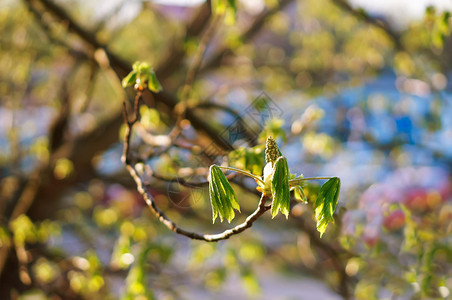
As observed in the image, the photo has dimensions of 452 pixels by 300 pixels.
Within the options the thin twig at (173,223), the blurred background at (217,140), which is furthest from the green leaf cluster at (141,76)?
the blurred background at (217,140)

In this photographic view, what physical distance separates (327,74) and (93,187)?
2901mm

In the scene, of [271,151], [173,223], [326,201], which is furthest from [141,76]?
[326,201]

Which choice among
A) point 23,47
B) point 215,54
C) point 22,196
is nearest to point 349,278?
point 215,54

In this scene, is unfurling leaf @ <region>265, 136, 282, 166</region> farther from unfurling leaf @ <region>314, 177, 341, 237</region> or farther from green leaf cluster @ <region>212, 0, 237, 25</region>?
green leaf cluster @ <region>212, 0, 237, 25</region>

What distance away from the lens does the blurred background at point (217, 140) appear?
2.30 metres

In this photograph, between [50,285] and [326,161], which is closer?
[50,285]

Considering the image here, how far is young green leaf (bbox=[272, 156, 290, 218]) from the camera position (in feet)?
3.22

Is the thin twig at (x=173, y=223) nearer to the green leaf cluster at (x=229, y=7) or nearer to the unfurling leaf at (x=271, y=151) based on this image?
the unfurling leaf at (x=271, y=151)

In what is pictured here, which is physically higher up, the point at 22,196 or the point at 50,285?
the point at 22,196

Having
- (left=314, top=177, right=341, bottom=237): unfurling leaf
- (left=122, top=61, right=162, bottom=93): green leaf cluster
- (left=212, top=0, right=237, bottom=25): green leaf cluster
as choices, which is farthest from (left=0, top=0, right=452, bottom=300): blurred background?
(left=314, top=177, right=341, bottom=237): unfurling leaf

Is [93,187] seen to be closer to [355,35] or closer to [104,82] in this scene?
[104,82]

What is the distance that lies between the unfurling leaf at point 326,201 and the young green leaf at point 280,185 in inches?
5.8

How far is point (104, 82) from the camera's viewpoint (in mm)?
6707

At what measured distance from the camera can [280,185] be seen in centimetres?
99
